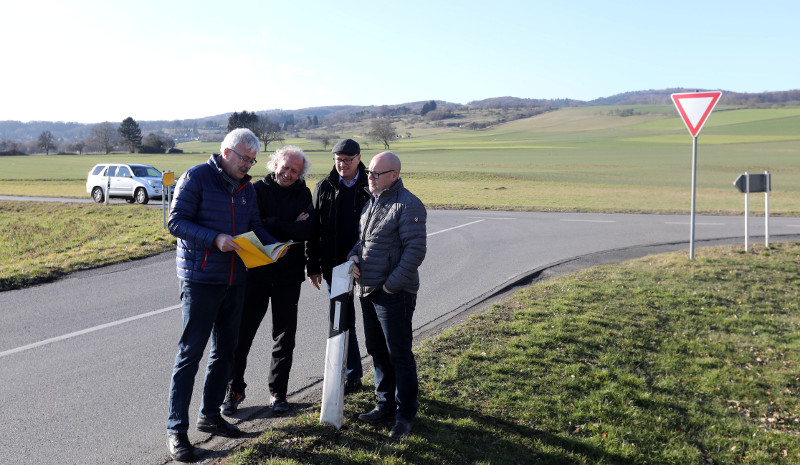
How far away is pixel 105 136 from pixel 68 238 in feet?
327

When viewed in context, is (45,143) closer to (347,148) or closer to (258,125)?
(258,125)

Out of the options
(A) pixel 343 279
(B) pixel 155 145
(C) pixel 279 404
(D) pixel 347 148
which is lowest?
(C) pixel 279 404

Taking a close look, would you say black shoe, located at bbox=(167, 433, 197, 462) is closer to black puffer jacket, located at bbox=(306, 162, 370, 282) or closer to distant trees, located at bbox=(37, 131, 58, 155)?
black puffer jacket, located at bbox=(306, 162, 370, 282)

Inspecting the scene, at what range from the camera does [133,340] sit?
6645 mm

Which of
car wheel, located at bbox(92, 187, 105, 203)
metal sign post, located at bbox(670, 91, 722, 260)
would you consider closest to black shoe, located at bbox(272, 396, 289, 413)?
metal sign post, located at bbox(670, 91, 722, 260)

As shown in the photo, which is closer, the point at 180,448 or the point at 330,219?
the point at 180,448

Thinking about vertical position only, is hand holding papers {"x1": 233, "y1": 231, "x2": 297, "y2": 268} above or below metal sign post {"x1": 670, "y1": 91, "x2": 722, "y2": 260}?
below

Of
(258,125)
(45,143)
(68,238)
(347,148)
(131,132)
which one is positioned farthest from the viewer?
(45,143)

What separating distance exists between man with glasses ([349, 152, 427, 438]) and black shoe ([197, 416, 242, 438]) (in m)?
0.90

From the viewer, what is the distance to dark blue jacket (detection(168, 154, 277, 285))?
4.12m

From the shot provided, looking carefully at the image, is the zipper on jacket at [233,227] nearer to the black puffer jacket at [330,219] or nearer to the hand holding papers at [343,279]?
the hand holding papers at [343,279]

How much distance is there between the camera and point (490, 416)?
15.2 ft

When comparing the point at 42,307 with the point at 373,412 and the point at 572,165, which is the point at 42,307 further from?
the point at 572,165

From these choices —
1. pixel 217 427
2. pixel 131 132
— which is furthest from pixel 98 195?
pixel 131 132
